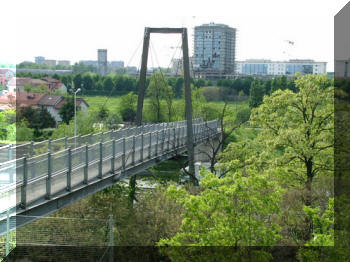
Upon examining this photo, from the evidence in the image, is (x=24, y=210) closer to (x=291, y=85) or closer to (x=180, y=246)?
(x=180, y=246)

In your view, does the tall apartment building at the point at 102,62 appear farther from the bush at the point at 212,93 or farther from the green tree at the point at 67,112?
the green tree at the point at 67,112

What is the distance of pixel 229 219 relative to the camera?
13711 millimetres

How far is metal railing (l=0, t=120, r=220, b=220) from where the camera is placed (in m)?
11.7

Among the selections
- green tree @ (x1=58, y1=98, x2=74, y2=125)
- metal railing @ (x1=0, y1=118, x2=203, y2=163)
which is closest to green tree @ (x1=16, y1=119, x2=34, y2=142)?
green tree @ (x1=58, y1=98, x2=74, y2=125)

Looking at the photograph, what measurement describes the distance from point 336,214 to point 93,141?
1014cm

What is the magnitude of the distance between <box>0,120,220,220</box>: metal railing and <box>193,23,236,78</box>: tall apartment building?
12005 centimetres

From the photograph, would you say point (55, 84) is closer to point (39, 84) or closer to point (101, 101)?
point (39, 84)

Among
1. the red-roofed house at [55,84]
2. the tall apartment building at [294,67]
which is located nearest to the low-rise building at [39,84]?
the red-roofed house at [55,84]

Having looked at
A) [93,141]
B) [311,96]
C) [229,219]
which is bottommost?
[229,219]

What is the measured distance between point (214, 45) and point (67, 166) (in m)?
132

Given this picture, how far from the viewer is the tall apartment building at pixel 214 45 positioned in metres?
142

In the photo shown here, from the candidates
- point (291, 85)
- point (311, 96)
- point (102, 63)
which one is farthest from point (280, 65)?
point (311, 96)

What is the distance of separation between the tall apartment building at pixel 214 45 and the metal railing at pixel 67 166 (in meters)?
120

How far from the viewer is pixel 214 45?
144 meters
